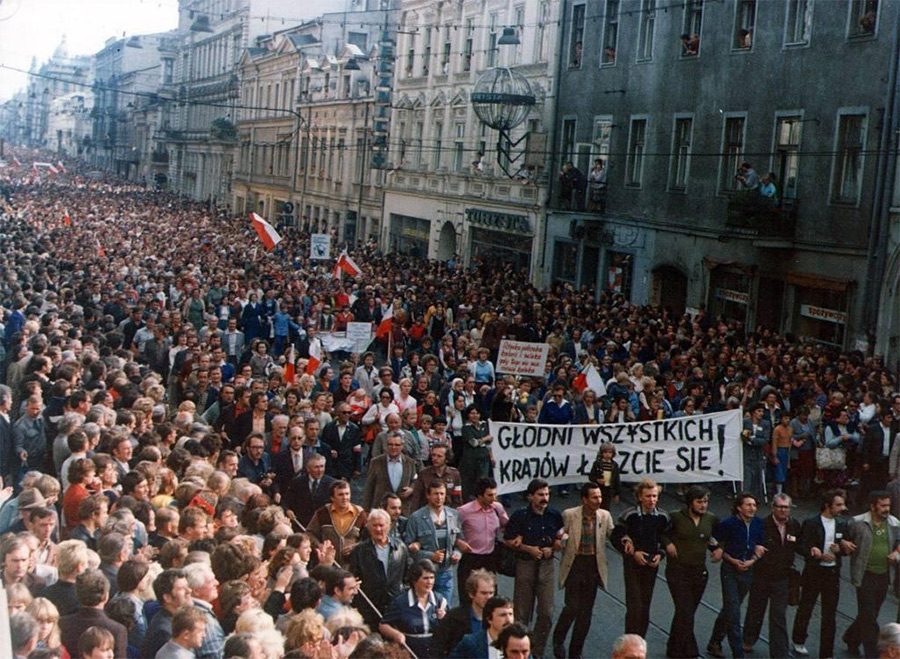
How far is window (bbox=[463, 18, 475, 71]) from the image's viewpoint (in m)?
37.8

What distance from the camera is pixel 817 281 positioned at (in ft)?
79.3

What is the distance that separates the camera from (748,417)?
613 inches

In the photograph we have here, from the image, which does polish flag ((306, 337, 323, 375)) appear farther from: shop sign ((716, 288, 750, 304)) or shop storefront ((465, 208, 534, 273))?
shop storefront ((465, 208, 534, 273))

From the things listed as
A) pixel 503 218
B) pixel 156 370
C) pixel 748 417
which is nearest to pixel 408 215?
pixel 503 218

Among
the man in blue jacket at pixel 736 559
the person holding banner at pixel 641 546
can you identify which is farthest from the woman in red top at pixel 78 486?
the man in blue jacket at pixel 736 559

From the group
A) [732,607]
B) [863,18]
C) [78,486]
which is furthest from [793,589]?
[863,18]

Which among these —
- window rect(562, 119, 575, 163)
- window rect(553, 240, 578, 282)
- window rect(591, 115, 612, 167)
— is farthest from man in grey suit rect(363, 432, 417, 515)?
window rect(562, 119, 575, 163)

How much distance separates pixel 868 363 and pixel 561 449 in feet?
25.6

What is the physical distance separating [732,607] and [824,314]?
49.0 feet

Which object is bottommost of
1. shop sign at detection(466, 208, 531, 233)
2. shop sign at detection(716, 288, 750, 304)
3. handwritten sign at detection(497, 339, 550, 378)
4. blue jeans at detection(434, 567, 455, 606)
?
blue jeans at detection(434, 567, 455, 606)

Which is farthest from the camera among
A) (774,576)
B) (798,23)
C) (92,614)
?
(798,23)

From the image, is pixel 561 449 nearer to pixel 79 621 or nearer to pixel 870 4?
pixel 79 621

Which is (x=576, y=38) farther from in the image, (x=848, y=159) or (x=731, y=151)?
(x=848, y=159)

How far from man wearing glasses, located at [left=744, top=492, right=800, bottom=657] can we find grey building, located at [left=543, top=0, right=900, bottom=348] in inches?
488
